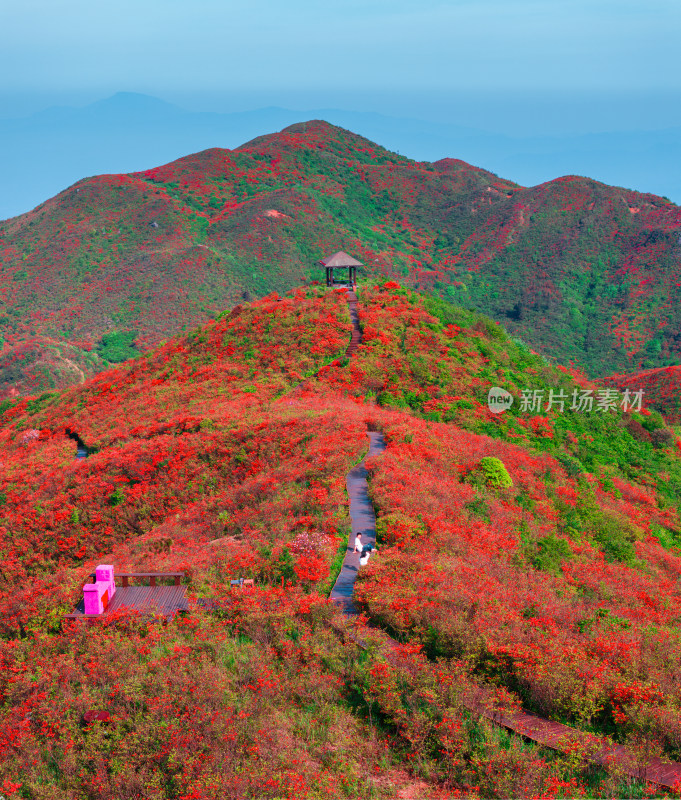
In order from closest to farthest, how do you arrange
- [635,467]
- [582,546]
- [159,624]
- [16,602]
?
[159,624], [16,602], [582,546], [635,467]

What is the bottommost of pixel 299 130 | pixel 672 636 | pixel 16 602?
pixel 16 602

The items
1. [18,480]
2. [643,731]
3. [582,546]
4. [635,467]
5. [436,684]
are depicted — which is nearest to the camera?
[643,731]

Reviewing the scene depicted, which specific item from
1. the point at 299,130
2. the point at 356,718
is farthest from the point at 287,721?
the point at 299,130

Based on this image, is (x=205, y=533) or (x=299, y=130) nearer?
(x=205, y=533)

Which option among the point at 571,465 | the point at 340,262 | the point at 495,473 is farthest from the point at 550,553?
the point at 340,262

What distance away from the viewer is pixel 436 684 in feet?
34.2

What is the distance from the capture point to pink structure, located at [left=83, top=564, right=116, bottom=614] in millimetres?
14039

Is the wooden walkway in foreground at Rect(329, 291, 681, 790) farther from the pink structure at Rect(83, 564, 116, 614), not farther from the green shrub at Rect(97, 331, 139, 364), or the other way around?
the green shrub at Rect(97, 331, 139, 364)

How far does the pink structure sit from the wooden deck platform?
0.41 feet

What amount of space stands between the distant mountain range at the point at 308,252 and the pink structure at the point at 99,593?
205 feet

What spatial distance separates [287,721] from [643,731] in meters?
5.69

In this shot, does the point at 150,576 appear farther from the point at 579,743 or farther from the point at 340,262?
the point at 340,262

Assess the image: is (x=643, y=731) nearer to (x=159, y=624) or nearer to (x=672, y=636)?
(x=672, y=636)

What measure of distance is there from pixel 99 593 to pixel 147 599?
1.10 m
